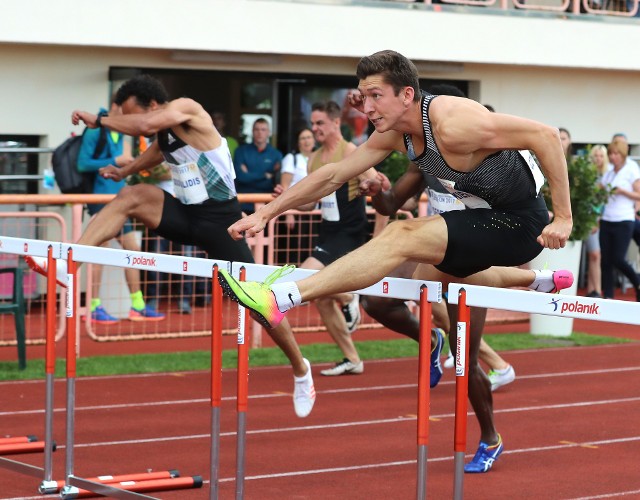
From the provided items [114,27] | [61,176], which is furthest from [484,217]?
[114,27]

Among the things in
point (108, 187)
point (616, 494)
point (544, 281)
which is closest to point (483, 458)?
point (616, 494)

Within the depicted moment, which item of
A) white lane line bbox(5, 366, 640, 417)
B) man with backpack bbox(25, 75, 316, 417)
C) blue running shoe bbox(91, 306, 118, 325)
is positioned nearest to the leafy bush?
white lane line bbox(5, 366, 640, 417)

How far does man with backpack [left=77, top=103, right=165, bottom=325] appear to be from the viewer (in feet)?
40.6

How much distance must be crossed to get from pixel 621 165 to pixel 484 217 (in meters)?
10.9

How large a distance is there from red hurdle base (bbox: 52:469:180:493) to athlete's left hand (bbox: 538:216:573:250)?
2.65m

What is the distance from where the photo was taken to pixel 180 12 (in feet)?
50.0

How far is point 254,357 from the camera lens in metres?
12.1

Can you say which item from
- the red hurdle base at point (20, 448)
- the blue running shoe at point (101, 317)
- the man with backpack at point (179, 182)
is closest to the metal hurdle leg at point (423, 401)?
the red hurdle base at point (20, 448)

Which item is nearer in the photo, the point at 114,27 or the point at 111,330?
the point at 111,330

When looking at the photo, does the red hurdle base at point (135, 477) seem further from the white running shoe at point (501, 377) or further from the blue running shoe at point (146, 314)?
the blue running shoe at point (146, 314)

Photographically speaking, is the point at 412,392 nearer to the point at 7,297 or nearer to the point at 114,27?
the point at 7,297

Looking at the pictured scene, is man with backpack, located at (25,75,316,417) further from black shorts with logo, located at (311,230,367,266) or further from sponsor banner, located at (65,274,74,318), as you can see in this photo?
sponsor banner, located at (65,274,74,318)

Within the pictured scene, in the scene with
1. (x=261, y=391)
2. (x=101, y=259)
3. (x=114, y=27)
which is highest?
(x=114, y=27)

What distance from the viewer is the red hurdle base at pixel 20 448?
26.1ft
